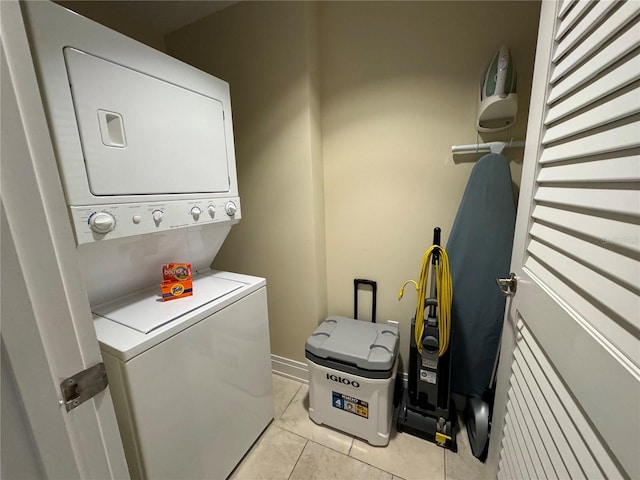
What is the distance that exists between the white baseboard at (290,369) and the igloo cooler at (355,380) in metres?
0.35

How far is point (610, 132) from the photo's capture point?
512 mm

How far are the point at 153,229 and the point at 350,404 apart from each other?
133 cm

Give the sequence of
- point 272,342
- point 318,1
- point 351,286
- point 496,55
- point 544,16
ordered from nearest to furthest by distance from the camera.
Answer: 1. point 544,16
2. point 496,55
3. point 318,1
4. point 351,286
5. point 272,342

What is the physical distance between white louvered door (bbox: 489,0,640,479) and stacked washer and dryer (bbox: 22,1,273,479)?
1.12m

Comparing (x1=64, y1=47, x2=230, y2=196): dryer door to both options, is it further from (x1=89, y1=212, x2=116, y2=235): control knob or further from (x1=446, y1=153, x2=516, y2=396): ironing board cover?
(x1=446, y1=153, x2=516, y2=396): ironing board cover

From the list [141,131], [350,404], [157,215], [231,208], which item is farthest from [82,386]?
[350,404]

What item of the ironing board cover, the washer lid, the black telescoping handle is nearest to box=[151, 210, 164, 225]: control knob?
the washer lid

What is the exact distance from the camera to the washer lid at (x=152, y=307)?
969 millimetres

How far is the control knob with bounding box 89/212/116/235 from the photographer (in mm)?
838

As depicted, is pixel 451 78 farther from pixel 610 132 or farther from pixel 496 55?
pixel 610 132

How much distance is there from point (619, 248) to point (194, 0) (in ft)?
7.52

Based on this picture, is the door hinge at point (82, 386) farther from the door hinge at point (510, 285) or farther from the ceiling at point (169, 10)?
the ceiling at point (169, 10)

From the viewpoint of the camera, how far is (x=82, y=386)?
49 cm

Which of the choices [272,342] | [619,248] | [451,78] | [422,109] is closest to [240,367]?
[272,342]
